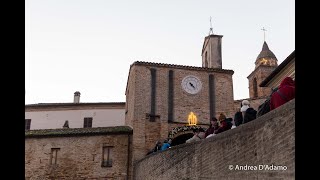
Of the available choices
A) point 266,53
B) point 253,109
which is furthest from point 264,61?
point 253,109

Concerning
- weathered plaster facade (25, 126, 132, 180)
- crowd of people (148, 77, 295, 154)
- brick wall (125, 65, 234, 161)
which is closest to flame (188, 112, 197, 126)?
brick wall (125, 65, 234, 161)

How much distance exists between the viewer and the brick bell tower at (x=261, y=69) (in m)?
39.7

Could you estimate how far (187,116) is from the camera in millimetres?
24219

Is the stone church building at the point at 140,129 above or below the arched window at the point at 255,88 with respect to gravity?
below

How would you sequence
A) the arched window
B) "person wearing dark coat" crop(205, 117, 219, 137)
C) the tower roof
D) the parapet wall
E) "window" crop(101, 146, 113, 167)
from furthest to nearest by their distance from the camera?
the tower roof
the arched window
"window" crop(101, 146, 113, 167)
"person wearing dark coat" crop(205, 117, 219, 137)
the parapet wall

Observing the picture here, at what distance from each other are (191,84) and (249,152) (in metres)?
18.1

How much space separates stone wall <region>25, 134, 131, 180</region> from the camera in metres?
22.7

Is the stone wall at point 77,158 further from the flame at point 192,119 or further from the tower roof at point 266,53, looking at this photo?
the tower roof at point 266,53

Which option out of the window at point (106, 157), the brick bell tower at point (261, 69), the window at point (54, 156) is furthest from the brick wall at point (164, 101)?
the brick bell tower at point (261, 69)

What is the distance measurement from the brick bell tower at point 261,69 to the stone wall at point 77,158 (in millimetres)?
20730

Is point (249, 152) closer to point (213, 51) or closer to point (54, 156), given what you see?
point (54, 156)

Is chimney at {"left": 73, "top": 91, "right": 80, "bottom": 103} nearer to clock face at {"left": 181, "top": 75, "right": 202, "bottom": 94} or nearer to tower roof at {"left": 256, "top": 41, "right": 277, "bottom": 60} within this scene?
clock face at {"left": 181, "top": 75, "right": 202, "bottom": 94}

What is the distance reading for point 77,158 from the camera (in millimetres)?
23094
